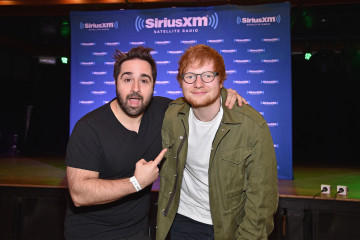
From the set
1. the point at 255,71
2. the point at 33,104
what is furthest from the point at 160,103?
the point at 33,104

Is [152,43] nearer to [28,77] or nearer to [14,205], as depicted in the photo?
[14,205]

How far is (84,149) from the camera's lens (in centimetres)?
185

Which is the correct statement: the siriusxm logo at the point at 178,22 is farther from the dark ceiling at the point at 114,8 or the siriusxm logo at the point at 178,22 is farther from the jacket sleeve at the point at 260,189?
the jacket sleeve at the point at 260,189

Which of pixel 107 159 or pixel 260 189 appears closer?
pixel 260 189

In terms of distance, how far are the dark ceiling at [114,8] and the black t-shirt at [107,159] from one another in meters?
4.31

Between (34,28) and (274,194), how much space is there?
9.24 meters

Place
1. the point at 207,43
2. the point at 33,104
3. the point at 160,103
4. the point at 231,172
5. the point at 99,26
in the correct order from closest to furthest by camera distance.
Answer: the point at 231,172, the point at 160,103, the point at 207,43, the point at 99,26, the point at 33,104

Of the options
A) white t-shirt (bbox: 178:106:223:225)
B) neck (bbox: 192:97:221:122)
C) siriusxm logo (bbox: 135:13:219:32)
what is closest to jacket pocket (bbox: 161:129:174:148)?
white t-shirt (bbox: 178:106:223:225)

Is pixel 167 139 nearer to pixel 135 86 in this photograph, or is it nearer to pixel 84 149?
pixel 135 86

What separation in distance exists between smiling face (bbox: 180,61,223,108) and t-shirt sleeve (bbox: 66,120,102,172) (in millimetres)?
682

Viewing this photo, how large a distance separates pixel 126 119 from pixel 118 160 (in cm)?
30

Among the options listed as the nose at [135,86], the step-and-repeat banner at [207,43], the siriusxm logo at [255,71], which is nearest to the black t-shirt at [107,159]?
the nose at [135,86]

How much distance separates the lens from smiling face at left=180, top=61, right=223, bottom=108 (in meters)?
1.84

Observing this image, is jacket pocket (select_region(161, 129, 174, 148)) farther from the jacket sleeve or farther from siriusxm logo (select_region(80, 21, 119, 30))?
siriusxm logo (select_region(80, 21, 119, 30))
